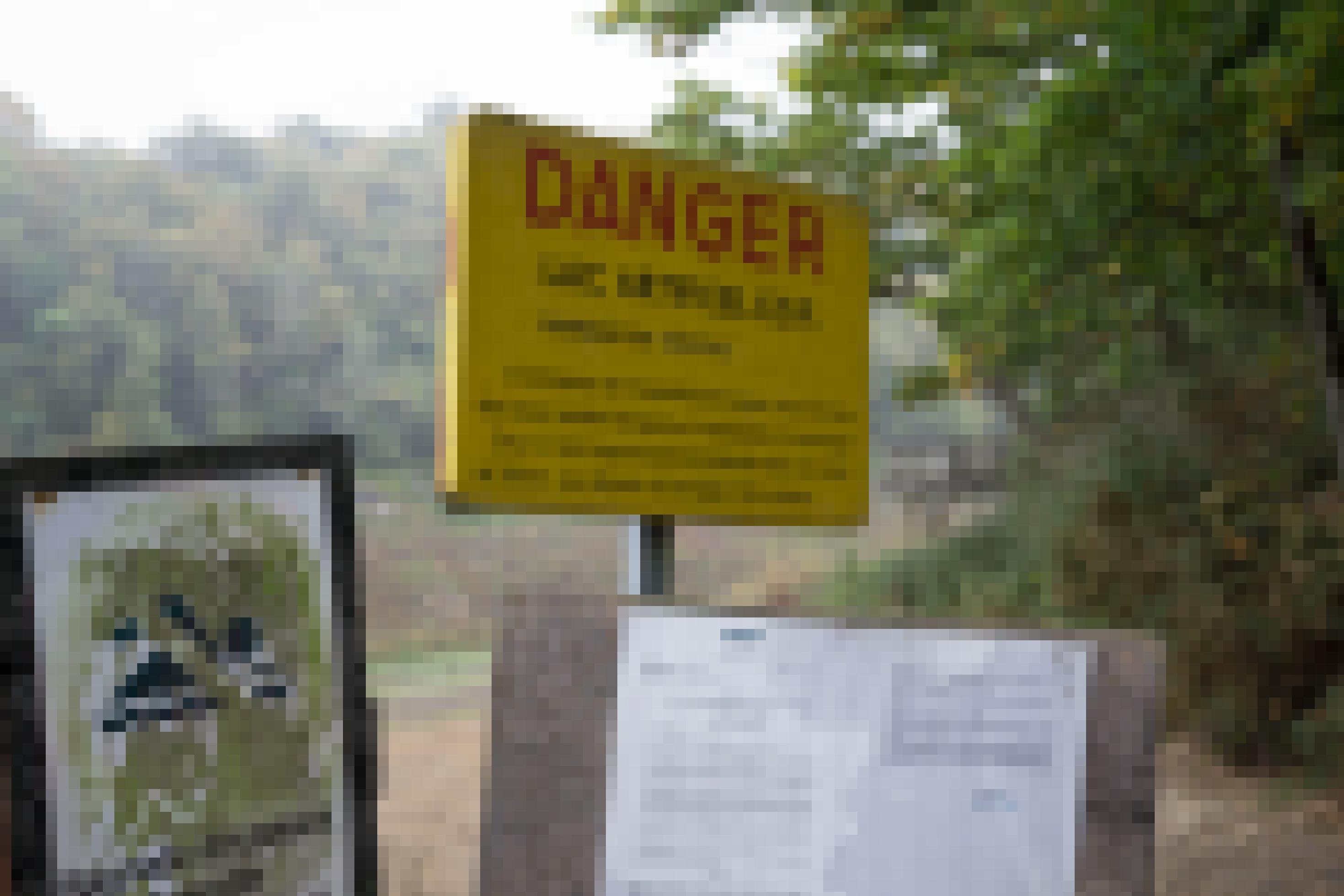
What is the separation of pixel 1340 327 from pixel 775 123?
1.89 metres

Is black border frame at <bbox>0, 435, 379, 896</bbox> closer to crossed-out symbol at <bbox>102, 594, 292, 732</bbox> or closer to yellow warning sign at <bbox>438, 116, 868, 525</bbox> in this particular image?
crossed-out symbol at <bbox>102, 594, 292, 732</bbox>

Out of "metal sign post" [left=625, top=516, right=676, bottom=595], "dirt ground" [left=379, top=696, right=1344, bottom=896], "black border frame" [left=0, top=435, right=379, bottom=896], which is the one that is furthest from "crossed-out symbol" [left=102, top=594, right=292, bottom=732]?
"metal sign post" [left=625, top=516, right=676, bottom=595]

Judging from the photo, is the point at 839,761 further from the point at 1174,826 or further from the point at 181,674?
the point at 1174,826

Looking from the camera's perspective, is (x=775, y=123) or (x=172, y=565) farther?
(x=775, y=123)

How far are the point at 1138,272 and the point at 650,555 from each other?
8.14 feet

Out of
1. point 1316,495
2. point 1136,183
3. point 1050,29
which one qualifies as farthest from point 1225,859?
point 1050,29

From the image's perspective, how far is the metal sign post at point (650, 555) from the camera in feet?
4.06

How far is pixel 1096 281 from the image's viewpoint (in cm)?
330

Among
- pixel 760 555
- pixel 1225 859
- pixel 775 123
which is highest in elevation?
pixel 775 123

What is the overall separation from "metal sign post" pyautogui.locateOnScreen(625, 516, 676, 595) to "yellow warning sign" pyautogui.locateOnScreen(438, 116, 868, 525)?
0.19 ft

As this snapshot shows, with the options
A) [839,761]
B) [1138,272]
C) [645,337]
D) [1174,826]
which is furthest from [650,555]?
[1174,826]

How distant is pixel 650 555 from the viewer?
124 centimetres

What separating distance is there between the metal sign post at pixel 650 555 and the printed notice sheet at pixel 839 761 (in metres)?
0.26

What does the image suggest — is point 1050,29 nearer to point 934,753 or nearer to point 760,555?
point 760,555
